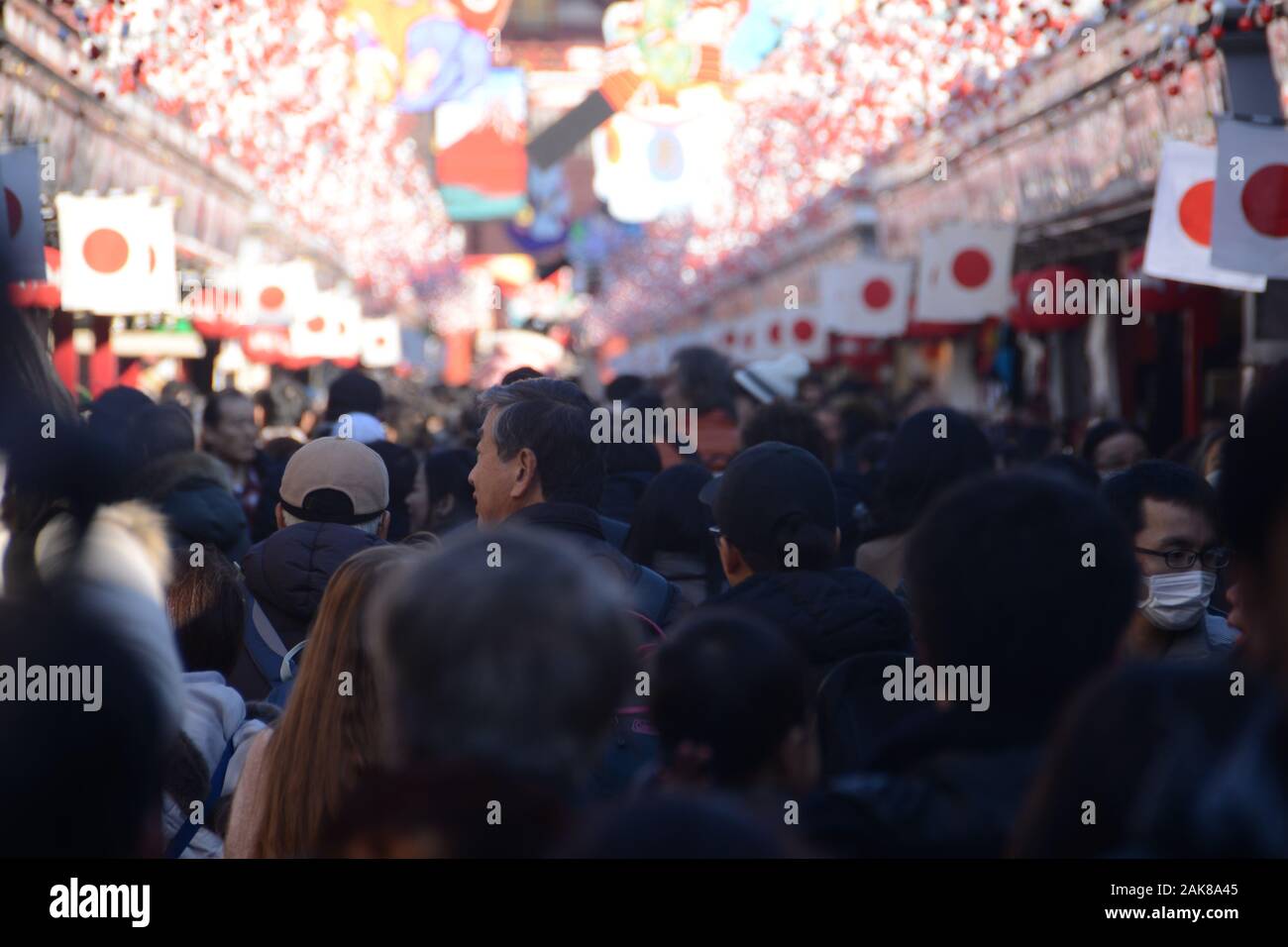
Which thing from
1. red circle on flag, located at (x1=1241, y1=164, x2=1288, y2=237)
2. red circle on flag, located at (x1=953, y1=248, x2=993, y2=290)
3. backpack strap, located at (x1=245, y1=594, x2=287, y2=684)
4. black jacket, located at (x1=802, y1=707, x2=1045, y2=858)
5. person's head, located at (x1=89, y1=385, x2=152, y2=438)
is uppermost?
red circle on flag, located at (x1=953, y1=248, x2=993, y2=290)

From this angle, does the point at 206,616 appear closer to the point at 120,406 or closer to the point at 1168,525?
the point at 1168,525

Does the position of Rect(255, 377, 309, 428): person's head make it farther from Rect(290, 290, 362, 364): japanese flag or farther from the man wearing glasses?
the man wearing glasses

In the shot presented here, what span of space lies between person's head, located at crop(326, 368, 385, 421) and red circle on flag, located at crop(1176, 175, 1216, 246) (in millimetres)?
4365

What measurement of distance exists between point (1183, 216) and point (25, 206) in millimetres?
5678

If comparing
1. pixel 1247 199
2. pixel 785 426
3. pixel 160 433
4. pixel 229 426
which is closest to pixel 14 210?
pixel 160 433

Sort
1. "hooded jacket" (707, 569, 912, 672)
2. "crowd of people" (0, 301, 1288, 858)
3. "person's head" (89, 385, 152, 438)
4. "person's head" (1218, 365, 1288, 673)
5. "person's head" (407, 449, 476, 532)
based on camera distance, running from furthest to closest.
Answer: "person's head" (89, 385, 152, 438)
"person's head" (407, 449, 476, 532)
"hooded jacket" (707, 569, 912, 672)
"person's head" (1218, 365, 1288, 673)
"crowd of people" (0, 301, 1288, 858)

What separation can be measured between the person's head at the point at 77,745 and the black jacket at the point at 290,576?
2936 mm

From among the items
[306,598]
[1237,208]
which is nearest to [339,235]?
[1237,208]

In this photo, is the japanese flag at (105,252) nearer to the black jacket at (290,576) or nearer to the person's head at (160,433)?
the person's head at (160,433)

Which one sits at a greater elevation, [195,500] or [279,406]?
[279,406]

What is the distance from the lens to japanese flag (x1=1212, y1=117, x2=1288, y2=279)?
27.1 ft

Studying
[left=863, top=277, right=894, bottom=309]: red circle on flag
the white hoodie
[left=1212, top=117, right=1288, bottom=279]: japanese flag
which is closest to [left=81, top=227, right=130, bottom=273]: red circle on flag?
[left=1212, top=117, right=1288, bottom=279]: japanese flag

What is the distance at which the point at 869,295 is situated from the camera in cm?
1828

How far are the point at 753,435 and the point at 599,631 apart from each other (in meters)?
5.42
